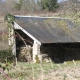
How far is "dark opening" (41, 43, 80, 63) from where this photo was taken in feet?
54.7

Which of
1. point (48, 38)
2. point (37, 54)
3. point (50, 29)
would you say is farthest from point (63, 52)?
point (37, 54)

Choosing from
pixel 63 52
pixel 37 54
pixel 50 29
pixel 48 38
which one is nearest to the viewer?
pixel 37 54

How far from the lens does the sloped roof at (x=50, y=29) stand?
51.7 ft

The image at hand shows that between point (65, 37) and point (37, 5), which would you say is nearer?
point (65, 37)

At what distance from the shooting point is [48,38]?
1566 centimetres

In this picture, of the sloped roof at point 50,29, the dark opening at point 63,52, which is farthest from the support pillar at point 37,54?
the dark opening at point 63,52

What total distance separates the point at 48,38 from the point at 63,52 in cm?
228

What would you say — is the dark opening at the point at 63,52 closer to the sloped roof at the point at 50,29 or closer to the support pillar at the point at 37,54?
the sloped roof at the point at 50,29

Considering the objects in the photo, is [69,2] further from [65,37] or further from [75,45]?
[75,45]

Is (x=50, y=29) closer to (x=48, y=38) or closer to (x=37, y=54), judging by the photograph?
(x=48, y=38)

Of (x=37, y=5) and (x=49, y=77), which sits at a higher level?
(x=49, y=77)

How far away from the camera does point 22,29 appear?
15.9 meters

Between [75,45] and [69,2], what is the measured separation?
9209mm

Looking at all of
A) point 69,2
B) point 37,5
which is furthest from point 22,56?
point 37,5
